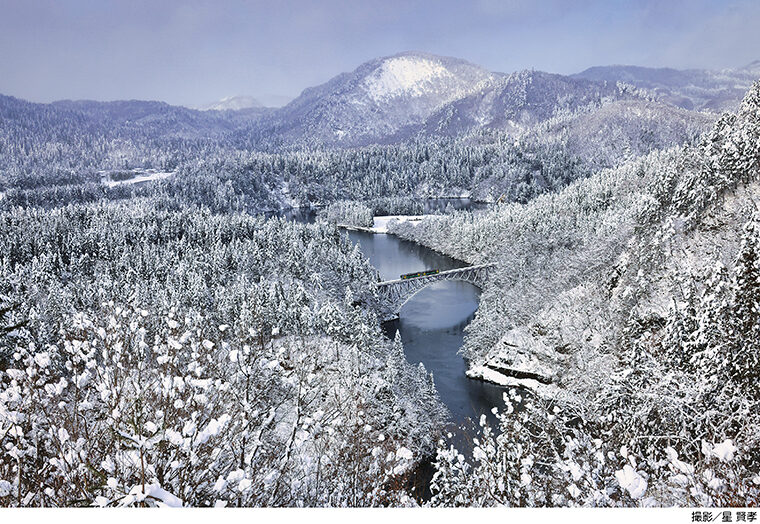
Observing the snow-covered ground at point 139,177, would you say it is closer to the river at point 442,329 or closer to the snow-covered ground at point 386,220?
the snow-covered ground at point 386,220

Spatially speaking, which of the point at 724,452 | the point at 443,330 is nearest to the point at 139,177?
the point at 443,330

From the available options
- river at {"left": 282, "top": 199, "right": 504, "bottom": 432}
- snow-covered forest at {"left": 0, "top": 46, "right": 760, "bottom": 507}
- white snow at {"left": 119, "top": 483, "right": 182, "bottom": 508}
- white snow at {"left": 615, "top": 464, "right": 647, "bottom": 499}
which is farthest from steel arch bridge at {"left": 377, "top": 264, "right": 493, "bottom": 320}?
white snow at {"left": 119, "top": 483, "right": 182, "bottom": 508}

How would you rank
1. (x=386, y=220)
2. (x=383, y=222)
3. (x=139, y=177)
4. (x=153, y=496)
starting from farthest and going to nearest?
(x=139, y=177)
(x=386, y=220)
(x=383, y=222)
(x=153, y=496)

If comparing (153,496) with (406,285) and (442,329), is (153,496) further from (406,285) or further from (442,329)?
(406,285)

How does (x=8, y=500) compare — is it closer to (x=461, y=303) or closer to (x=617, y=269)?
(x=617, y=269)

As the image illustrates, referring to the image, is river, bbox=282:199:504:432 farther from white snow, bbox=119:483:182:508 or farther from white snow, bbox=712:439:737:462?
white snow, bbox=119:483:182:508

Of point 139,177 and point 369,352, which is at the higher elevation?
point 139,177
